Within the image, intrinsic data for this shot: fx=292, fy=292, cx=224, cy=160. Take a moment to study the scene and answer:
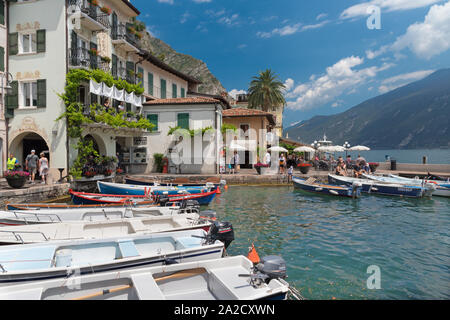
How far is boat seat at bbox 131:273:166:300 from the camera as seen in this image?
13.7ft

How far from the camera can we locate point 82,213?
1049 cm

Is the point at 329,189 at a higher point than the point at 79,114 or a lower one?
lower

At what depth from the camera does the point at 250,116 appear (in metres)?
32.5

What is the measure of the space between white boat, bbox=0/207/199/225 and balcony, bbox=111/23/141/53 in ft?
55.9

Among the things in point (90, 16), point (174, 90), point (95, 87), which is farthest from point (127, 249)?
point (174, 90)

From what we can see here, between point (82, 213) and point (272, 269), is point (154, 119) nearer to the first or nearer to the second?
point (82, 213)

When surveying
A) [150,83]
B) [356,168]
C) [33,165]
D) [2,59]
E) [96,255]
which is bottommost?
[96,255]

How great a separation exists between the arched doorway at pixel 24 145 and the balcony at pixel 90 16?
344 inches

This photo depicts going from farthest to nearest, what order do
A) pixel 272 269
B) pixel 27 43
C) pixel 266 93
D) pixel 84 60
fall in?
pixel 266 93 < pixel 27 43 < pixel 84 60 < pixel 272 269

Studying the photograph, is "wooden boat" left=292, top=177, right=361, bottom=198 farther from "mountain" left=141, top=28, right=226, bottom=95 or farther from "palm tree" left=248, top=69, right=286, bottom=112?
"mountain" left=141, top=28, right=226, bottom=95

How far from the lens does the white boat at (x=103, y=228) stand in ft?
25.2

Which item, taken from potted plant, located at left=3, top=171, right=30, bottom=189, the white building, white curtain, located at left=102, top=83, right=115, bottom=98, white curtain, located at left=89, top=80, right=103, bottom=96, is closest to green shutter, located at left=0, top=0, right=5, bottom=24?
the white building

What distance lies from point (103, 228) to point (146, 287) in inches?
198

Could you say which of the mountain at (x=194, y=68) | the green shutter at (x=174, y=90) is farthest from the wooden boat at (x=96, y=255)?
the mountain at (x=194, y=68)
